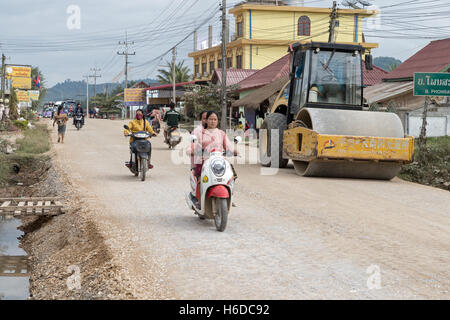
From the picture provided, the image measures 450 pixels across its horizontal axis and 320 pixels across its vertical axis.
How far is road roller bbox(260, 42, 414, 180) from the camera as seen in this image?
15.4 metres

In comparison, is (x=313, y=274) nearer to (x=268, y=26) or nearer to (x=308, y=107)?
(x=308, y=107)

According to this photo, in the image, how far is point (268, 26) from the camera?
66812 mm

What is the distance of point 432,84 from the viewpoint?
59.1 feet

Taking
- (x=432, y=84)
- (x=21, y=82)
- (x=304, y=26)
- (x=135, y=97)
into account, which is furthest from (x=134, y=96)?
(x=432, y=84)

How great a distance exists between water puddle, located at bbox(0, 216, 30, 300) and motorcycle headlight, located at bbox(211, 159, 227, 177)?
2901 mm

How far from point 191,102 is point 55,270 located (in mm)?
42943

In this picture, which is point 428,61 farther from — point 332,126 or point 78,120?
point 78,120

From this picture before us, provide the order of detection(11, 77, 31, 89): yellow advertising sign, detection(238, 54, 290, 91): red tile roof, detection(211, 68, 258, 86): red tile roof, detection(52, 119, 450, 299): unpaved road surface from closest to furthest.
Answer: detection(52, 119, 450, 299): unpaved road surface, detection(238, 54, 290, 91): red tile roof, detection(211, 68, 258, 86): red tile roof, detection(11, 77, 31, 89): yellow advertising sign

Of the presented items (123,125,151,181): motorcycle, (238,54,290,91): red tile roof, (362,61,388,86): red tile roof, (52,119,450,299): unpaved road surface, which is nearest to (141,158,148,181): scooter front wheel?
(123,125,151,181): motorcycle

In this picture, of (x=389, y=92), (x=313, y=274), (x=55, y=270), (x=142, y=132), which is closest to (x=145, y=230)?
(x=55, y=270)

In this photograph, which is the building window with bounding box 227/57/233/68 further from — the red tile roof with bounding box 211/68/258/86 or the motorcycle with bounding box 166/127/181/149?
the motorcycle with bounding box 166/127/181/149

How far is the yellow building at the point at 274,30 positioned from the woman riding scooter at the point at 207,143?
184 feet

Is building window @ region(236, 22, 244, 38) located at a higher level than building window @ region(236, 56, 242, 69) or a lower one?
higher

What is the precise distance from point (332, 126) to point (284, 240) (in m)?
8.06
